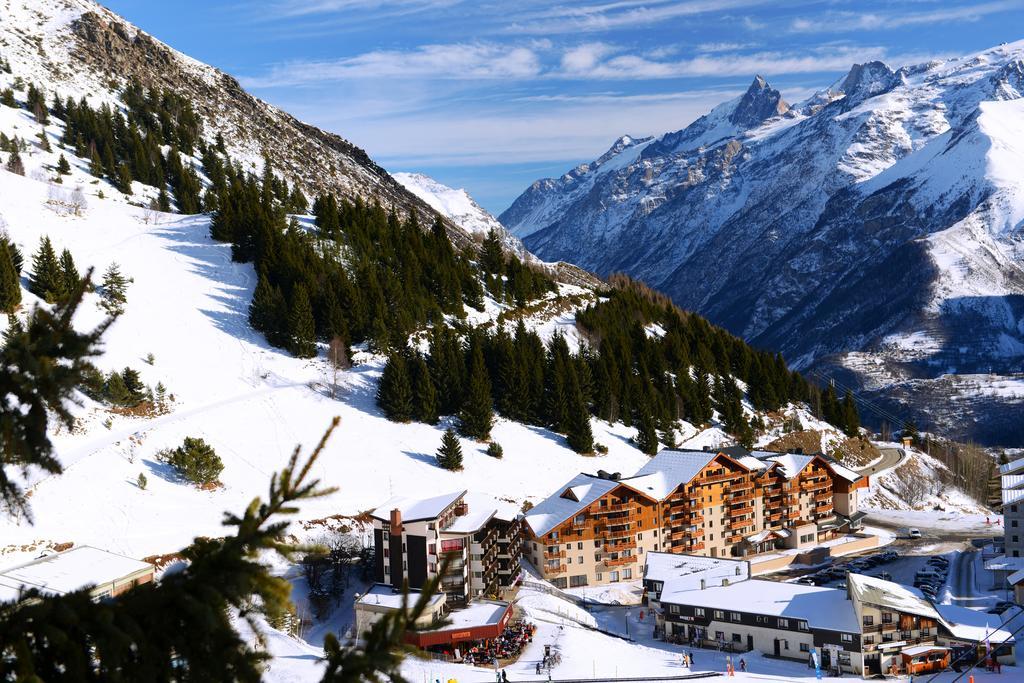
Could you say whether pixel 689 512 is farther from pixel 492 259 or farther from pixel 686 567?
pixel 492 259

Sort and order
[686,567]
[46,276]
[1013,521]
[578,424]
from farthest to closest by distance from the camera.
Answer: [578,424] < [46,276] < [1013,521] < [686,567]

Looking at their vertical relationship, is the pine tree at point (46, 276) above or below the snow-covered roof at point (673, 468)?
above

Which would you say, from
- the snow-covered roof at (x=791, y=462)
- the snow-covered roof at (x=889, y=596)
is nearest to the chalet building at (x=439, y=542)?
the snow-covered roof at (x=889, y=596)

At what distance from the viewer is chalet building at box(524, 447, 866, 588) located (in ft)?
223

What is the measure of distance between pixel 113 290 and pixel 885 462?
285 ft

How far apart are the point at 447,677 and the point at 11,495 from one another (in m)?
38.6

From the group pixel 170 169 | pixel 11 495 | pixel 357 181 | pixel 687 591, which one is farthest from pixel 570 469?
pixel 357 181

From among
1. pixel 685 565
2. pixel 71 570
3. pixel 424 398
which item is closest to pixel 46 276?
pixel 424 398

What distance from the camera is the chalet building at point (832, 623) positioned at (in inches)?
2023

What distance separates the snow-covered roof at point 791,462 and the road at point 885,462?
2141cm

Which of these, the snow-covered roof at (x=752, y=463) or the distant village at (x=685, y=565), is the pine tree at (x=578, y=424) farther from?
the snow-covered roof at (x=752, y=463)

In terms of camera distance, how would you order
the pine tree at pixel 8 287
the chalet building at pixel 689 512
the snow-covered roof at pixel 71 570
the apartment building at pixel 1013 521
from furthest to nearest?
the apartment building at pixel 1013 521
the pine tree at pixel 8 287
the chalet building at pixel 689 512
the snow-covered roof at pixel 71 570

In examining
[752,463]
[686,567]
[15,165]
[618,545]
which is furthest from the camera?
[15,165]

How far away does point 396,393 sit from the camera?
78.0 metres
